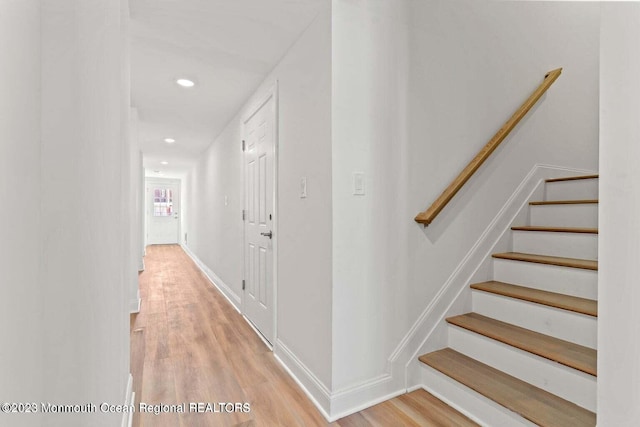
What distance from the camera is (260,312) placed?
286 centimetres

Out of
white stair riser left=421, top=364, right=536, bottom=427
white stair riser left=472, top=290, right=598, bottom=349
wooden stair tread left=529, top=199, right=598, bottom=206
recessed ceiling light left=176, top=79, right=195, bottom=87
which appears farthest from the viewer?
recessed ceiling light left=176, top=79, right=195, bottom=87

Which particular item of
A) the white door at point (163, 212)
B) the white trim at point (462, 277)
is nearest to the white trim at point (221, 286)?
the white trim at point (462, 277)

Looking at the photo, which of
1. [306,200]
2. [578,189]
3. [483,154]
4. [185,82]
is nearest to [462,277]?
[483,154]

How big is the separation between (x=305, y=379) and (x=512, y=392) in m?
1.13

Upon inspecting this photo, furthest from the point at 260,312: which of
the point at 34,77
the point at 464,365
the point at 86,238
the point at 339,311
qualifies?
the point at 34,77

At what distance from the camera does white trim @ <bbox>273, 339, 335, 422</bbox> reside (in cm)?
171

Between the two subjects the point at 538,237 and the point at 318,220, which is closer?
the point at 318,220

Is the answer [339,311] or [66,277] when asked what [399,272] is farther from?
[66,277]

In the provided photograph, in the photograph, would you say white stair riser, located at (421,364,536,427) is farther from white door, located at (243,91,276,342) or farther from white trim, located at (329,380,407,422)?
white door, located at (243,91,276,342)

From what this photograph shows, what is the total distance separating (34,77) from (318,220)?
53.9 inches

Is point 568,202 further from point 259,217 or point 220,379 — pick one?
point 220,379

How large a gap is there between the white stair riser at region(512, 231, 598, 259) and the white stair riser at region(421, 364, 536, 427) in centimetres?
118

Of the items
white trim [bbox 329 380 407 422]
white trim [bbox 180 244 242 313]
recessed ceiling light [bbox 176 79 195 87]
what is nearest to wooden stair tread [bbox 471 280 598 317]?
white trim [bbox 329 380 407 422]

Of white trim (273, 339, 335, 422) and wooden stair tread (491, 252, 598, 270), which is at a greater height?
wooden stair tread (491, 252, 598, 270)
